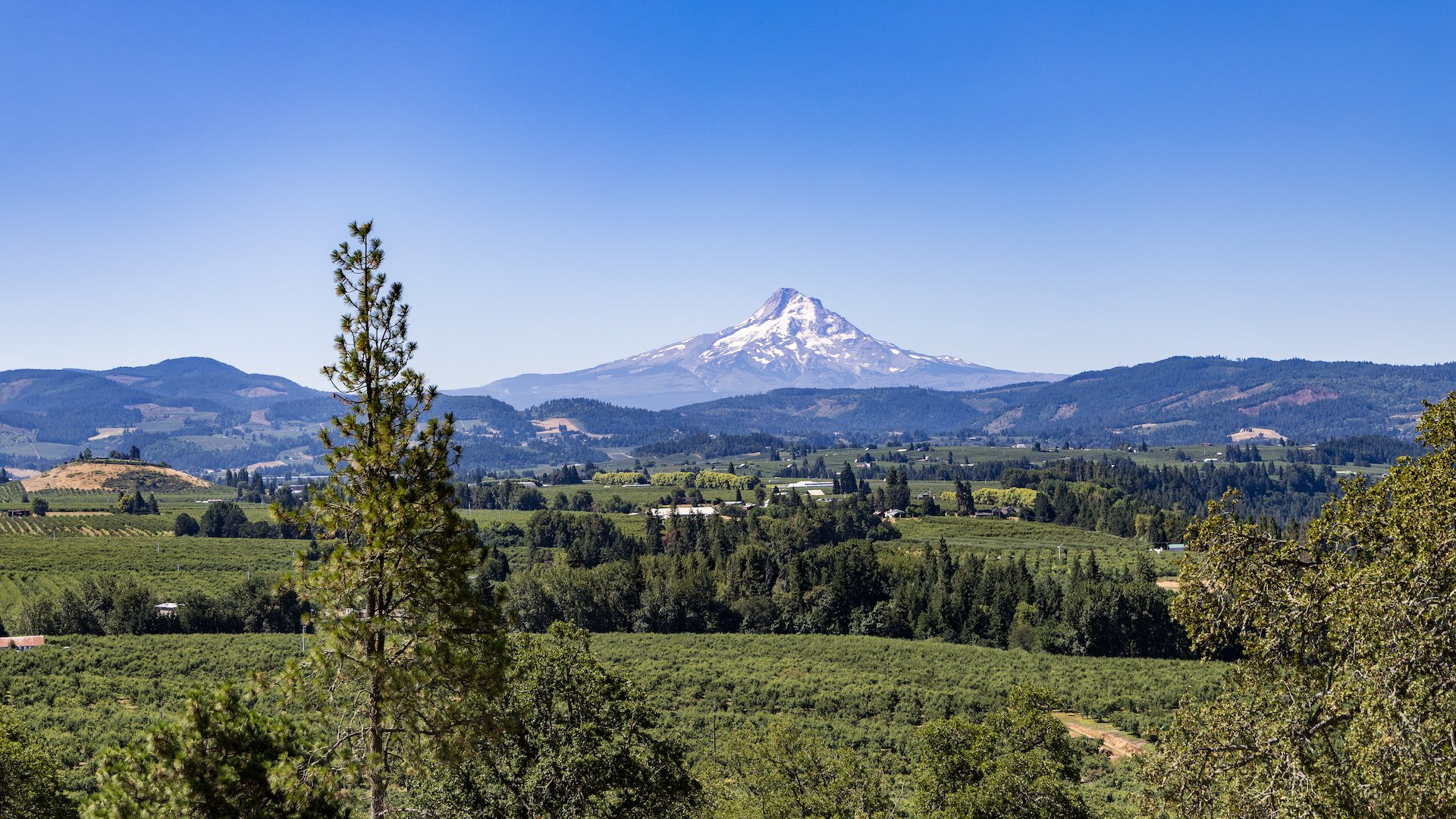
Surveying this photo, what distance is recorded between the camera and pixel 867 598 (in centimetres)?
9794

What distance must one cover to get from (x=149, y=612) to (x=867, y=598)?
66.3 metres

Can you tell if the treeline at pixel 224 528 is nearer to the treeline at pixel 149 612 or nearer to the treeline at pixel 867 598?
the treeline at pixel 867 598

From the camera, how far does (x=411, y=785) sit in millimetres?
17375

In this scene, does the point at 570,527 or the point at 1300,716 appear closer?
the point at 1300,716

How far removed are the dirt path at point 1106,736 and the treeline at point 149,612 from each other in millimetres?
58929

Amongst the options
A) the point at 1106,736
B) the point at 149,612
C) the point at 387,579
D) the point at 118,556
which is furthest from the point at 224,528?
the point at 387,579

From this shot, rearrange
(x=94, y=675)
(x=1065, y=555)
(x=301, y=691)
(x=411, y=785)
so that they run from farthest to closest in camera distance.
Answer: (x=1065, y=555)
(x=94, y=675)
(x=411, y=785)
(x=301, y=691)

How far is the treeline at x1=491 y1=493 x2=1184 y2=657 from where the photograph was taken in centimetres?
8125

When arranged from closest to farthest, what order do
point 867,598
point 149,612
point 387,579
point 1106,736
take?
point 387,579 → point 1106,736 → point 149,612 → point 867,598

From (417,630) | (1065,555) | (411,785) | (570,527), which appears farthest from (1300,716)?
(570,527)

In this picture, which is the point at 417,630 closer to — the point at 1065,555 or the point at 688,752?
the point at 688,752

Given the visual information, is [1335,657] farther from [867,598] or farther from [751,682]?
[867,598]

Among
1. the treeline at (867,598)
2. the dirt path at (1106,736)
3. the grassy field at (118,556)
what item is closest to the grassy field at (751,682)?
the dirt path at (1106,736)

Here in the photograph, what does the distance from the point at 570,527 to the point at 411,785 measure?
125 meters
